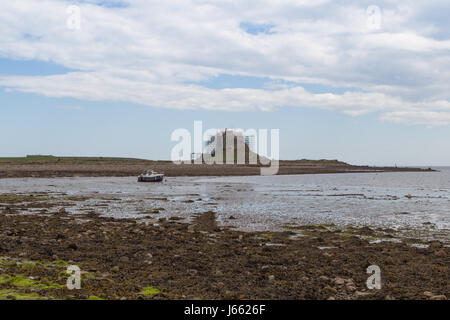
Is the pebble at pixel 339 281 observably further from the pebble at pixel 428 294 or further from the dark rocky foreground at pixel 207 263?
the pebble at pixel 428 294

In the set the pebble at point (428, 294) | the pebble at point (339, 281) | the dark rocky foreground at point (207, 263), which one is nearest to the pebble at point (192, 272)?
the dark rocky foreground at point (207, 263)

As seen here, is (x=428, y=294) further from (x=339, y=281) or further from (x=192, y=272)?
(x=192, y=272)

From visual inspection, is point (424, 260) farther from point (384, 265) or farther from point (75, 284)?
point (75, 284)

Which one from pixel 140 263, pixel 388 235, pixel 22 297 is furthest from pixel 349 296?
pixel 388 235

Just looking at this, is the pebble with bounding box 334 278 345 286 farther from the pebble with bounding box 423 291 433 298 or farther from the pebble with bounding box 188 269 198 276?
the pebble with bounding box 188 269 198 276

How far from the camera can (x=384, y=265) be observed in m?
13.8

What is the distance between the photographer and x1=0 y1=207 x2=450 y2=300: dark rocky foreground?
408 inches

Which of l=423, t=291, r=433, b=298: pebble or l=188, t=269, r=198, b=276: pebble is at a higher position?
l=188, t=269, r=198, b=276: pebble

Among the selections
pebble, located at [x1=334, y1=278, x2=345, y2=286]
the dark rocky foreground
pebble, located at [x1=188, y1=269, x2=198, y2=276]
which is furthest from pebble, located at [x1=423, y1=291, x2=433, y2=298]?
pebble, located at [x1=188, y1=269, x2=198, y2=276]

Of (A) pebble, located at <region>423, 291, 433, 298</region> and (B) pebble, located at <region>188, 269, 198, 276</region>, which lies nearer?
(A) pebble, located at <region>423, 291, 433, 298</region>

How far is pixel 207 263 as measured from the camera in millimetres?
13461

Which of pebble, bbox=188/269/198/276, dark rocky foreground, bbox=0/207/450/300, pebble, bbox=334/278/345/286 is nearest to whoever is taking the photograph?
dark rocky foreground, bbox=0/207/450/300
